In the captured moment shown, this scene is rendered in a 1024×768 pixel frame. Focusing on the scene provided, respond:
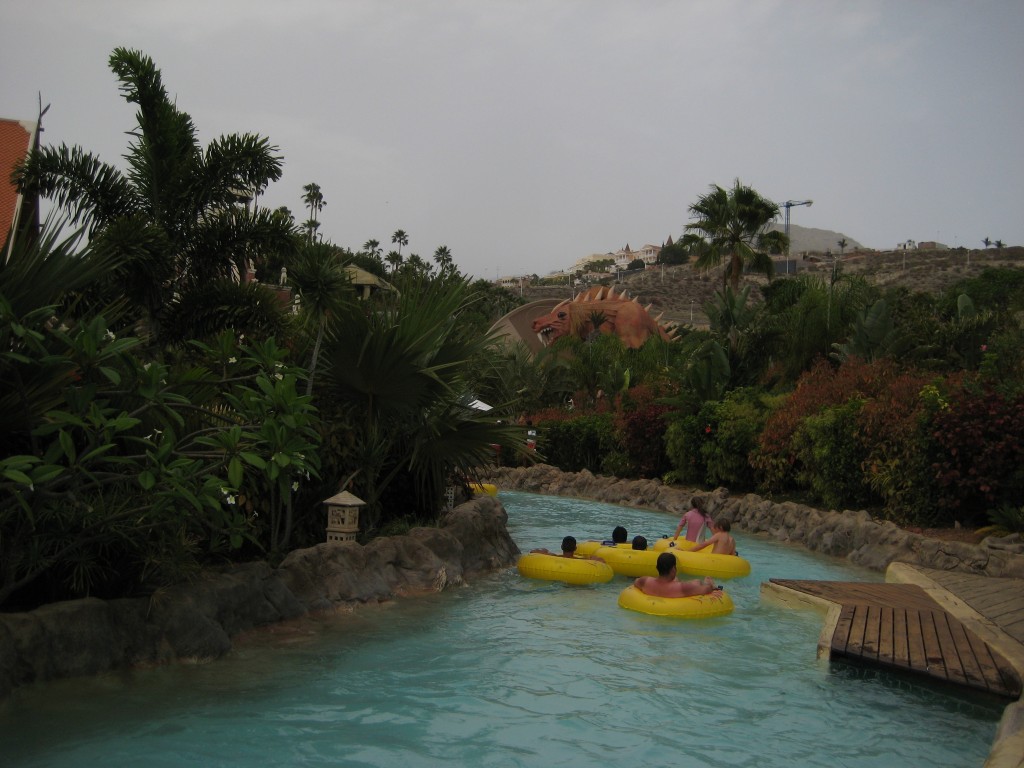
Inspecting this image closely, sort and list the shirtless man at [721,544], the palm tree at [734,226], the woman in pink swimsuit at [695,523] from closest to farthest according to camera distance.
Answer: the shirtless man at [721,544], the woman in pink swimsuit at [695,523], the palm tree at [734,226]

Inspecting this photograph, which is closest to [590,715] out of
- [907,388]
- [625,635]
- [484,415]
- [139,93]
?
[625,635]

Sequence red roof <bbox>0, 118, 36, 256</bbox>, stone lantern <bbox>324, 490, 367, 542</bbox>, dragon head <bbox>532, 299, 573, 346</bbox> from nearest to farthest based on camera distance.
→ stone lantern <bbox>324, 490, 367, 542</bbox>, red roof <bbox>0, 118, 36, 256</bbox>, dragon head <bbox>532, 299, 573, 346</bbox>

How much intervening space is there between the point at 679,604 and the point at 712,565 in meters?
2.23

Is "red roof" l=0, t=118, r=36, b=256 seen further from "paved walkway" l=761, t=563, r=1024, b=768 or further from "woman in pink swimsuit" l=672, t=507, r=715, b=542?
"paved walkway" l=761, t=563, r=1024, b=768

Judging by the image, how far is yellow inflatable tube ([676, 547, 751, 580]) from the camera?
Result: 1067cm

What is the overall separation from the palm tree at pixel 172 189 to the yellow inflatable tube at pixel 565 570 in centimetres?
430

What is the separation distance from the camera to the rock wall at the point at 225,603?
5394 millimetres

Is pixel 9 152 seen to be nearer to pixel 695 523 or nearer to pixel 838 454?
pixel 695 523

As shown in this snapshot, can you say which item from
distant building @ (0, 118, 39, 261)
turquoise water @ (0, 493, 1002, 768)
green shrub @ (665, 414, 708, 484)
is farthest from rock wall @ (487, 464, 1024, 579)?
distant building @ (0, 118, 39, 261)

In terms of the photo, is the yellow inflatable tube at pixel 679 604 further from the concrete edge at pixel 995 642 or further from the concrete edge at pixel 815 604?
the concrete edge at pixel 995 642

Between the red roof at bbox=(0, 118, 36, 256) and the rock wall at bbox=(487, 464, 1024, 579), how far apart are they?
10.0 metres

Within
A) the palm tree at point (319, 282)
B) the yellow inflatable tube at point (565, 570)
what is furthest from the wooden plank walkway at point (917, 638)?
the palm tree at point (319, 282)

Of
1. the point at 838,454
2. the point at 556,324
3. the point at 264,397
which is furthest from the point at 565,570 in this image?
the point at 556,324

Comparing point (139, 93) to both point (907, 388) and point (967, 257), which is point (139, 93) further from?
point (967, 257)
